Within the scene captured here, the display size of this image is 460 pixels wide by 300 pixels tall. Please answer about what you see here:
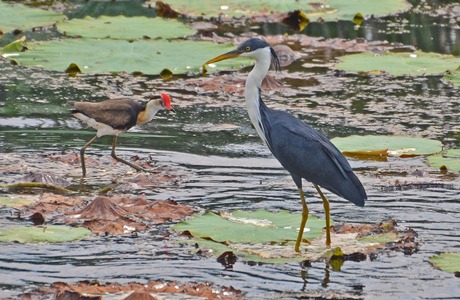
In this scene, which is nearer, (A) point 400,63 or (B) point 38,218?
(B) point 38,218

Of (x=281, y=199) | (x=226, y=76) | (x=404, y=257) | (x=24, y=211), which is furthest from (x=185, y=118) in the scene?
(x=404, y=257)

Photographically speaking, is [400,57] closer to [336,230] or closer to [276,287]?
[336,230]

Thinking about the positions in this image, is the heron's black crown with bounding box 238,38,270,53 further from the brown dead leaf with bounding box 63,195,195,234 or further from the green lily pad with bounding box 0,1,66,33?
the green lily pad with bounding box 0,1,66,33

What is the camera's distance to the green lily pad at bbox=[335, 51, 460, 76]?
11773 mm

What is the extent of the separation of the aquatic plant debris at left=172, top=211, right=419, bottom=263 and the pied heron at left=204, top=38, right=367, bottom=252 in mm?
154

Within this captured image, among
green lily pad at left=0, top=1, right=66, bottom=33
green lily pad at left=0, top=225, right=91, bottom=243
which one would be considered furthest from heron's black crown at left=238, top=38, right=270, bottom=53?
green lily pad at left=0, top=1, right=66, bottom=33

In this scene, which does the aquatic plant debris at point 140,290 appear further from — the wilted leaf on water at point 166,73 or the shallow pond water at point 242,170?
the wilted leaf on water at point 166,73

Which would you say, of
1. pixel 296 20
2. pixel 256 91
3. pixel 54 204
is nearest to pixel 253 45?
pixel 256 91

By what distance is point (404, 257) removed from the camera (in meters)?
6.63

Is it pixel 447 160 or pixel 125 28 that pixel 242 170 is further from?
pixel 125 28

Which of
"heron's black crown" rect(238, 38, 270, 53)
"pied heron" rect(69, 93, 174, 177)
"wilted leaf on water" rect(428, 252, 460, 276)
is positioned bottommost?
"wilted leaf on water" rect(428, 252, 460, 276)

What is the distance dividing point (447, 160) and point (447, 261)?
238 cm

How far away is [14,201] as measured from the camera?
24.1 ft

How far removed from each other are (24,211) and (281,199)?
6.32 feet
